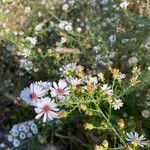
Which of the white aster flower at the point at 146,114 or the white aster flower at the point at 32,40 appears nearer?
the white aster flower at the point at 146,114

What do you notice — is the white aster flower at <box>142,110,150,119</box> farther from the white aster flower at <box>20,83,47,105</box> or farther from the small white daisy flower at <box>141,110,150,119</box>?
the white aster flower at <box>20,83,47,105</box>

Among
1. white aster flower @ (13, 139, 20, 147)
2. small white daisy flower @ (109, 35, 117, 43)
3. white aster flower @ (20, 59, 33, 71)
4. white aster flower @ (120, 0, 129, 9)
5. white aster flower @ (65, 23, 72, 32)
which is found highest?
white aster flower @ (120, 0, 129, 9)

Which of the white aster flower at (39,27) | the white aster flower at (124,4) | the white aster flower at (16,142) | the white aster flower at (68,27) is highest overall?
the white aster flower at (39,27)

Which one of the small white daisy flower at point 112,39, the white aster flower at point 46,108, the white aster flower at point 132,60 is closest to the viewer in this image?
the white aster flower at point 46,108

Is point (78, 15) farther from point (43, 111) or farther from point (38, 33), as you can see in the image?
point (43, 111)

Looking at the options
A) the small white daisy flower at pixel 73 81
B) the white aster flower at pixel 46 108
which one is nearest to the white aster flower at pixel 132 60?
the small white daisy flower at pixel 73 81

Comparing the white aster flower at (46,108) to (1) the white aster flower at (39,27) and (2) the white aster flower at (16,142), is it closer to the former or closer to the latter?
(2) the white aster flower at (16,142)

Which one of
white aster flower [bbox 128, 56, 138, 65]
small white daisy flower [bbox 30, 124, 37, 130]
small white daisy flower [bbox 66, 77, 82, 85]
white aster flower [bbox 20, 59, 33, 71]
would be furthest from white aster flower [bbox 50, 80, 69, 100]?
white aster flower [bbox 20, 59, 33, 71]

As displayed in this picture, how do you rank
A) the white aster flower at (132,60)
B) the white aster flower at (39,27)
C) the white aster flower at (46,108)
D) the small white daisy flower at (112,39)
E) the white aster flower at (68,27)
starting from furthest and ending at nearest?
the white aster flower at (39,27)
the white aster flower at (68,27)
the small white daisy flower at (112,39)
the white aster flower at (132,60)
the white aster flower at (46,108)

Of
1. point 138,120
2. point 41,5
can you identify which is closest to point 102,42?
point 138,120
